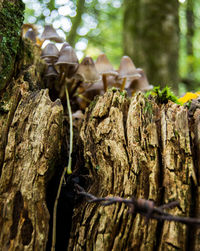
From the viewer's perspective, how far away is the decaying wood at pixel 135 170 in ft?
3.68

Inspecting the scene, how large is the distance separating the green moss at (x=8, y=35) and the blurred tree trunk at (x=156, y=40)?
10.3ft

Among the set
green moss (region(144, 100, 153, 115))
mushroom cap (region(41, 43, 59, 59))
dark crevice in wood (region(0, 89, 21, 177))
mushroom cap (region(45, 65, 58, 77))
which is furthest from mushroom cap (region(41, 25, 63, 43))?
green moss (region(144, 100, 153, 115))

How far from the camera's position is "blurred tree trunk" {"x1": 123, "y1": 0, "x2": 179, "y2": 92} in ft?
14.4

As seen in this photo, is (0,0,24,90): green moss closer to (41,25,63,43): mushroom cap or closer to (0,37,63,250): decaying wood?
(0,37,63,250): decaying wood

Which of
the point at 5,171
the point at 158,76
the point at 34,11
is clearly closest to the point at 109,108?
the point at 5,171

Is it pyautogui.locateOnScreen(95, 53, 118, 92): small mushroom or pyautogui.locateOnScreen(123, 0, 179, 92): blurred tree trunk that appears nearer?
pyautogui.locateOnScreen(95, 53, 118, 92): small mushroom

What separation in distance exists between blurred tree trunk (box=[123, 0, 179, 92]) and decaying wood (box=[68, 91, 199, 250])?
116 inches

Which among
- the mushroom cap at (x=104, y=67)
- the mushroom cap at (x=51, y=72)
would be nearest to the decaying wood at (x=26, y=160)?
the mushroom cap at (x=51, y=72)

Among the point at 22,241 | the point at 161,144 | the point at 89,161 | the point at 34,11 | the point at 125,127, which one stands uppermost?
the point at 34,11

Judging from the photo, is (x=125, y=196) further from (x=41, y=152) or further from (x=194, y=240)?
(x=41, y=152)

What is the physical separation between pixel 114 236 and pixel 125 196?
220mm

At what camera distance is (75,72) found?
2219mm

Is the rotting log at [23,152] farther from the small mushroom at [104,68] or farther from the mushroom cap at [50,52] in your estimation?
the small mushroom at [104,68]

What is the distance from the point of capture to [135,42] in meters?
4.79
